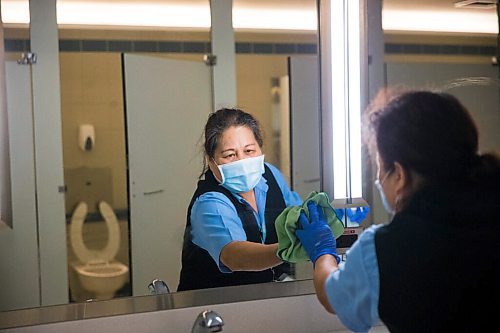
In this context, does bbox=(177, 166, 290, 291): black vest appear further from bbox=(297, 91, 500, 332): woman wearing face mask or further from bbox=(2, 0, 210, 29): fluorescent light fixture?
bbox=(297, 91, 500, 332): woman wearing face mask

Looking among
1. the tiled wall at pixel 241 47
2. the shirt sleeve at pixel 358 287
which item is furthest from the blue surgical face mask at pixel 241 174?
the shirt sleeve at pixel 358 287

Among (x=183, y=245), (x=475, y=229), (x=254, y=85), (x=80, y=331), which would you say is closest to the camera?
(x=475, y=229)

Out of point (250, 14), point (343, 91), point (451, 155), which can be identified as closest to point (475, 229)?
point (451, 155)

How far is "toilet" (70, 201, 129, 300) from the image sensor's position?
1650 mm

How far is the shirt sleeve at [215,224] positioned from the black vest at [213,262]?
0.04 feet

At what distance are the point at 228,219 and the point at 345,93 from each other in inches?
17.6

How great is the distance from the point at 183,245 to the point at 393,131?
0.73 meters

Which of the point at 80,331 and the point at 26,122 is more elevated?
the point at 26,122

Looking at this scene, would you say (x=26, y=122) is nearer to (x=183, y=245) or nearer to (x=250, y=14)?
(x=183, y=245)

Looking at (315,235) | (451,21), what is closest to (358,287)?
(315,235)

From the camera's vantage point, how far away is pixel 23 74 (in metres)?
1.56

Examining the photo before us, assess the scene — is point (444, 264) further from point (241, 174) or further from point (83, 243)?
point (83, 243)

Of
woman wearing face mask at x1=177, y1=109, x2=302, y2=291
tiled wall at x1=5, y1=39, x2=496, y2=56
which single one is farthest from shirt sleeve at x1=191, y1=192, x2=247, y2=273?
tiled wall at x1=5, y1=39, x2=496, y2=56

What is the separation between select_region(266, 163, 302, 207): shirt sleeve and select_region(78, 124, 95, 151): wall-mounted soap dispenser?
48 cm
